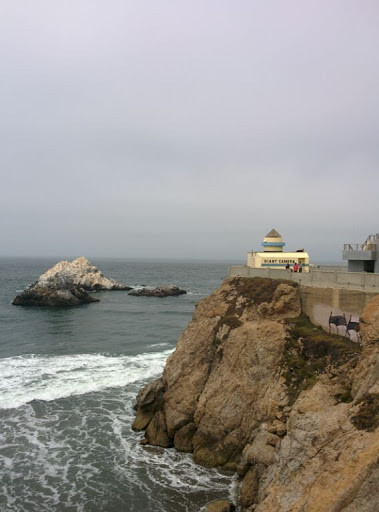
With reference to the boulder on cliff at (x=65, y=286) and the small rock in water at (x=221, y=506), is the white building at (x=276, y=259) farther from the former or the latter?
the boulder on cliff at (x=65, y=286)

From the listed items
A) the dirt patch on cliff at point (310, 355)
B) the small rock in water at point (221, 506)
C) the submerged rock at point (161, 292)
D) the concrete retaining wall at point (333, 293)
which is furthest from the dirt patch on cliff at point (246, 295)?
the submerged rock at point (161, 292)

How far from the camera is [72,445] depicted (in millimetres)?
19750

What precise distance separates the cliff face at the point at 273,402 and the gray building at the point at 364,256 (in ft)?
17.4

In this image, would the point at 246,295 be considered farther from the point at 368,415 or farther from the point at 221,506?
the point at 368,415

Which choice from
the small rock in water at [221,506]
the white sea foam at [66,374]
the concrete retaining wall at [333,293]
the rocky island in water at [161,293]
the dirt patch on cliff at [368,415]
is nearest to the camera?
the dirt patch on cliff at [368,415]

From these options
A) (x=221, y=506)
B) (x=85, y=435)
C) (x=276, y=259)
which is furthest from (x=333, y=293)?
(x=85, y=435)

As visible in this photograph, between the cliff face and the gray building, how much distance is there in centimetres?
531

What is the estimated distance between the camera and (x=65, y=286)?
7850 centimetres

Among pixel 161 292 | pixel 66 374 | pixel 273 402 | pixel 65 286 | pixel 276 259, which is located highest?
pixel 276 259

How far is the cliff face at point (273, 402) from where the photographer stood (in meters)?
11.7

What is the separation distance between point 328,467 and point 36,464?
13.3 metres

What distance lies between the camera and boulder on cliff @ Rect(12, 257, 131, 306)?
228 feet

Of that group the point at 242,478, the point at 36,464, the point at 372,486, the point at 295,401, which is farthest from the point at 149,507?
the point at 372,486

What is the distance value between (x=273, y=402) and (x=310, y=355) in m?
2.87
